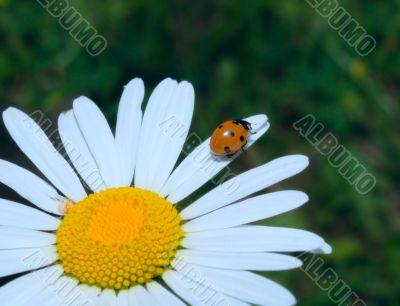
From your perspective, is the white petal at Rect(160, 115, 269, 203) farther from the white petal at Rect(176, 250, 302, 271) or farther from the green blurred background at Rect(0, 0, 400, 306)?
the green blurred background at Rect(0, 0, 400, 306)

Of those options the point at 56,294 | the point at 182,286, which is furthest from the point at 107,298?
the point at 182,286

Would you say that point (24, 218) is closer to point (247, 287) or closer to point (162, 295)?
point (162, 295)

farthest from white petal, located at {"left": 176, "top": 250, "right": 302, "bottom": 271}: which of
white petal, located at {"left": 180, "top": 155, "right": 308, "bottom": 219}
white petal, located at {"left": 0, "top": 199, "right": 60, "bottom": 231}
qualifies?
white petal, located at {"left": 0, "top": 199, "right": 60, "bottom": 231}

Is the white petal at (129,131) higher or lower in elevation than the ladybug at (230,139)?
lower

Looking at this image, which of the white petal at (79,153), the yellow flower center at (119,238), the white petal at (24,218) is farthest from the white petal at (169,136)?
the white petal at (24,218)

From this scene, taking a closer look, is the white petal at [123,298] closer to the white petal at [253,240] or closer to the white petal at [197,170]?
the white petal at [253,240]

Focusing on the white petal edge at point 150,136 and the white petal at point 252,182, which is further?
the white petal edge at point 150,136
